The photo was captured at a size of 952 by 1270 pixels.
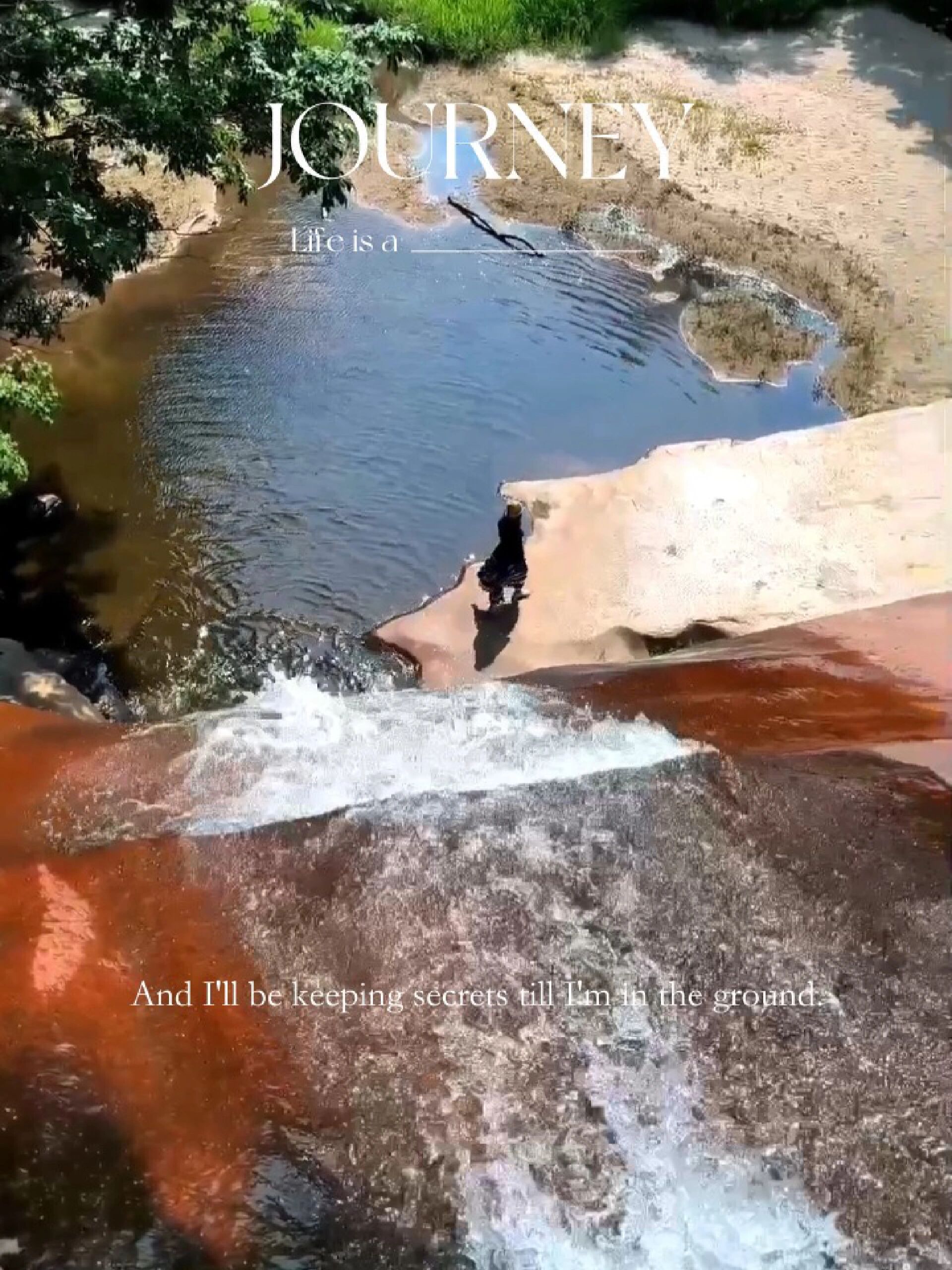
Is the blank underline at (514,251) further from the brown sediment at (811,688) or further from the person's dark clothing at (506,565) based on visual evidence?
the brown sediment at (811,688)

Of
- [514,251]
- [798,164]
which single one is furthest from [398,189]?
[798,164]

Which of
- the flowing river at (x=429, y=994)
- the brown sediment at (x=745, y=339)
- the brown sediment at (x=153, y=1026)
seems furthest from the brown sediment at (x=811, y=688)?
the brown sediment at (x=745, y=339)

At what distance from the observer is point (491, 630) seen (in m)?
8.18

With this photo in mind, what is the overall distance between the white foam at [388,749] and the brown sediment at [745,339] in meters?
7.00

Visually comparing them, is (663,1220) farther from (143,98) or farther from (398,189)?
(398,189)

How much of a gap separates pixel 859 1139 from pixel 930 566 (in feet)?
17.1

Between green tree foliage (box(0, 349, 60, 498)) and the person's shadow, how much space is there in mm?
3360

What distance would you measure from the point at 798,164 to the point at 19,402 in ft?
40.0

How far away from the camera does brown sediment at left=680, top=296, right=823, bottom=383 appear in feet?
38.6

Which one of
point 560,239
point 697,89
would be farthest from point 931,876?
point 697,89

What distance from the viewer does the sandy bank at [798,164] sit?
41.0ft

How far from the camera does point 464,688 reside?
20.5ft

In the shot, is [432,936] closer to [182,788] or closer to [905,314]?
[182,788]

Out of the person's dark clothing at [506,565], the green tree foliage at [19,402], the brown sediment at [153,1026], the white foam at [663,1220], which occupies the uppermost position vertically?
the green tree foliage at [19,402]
